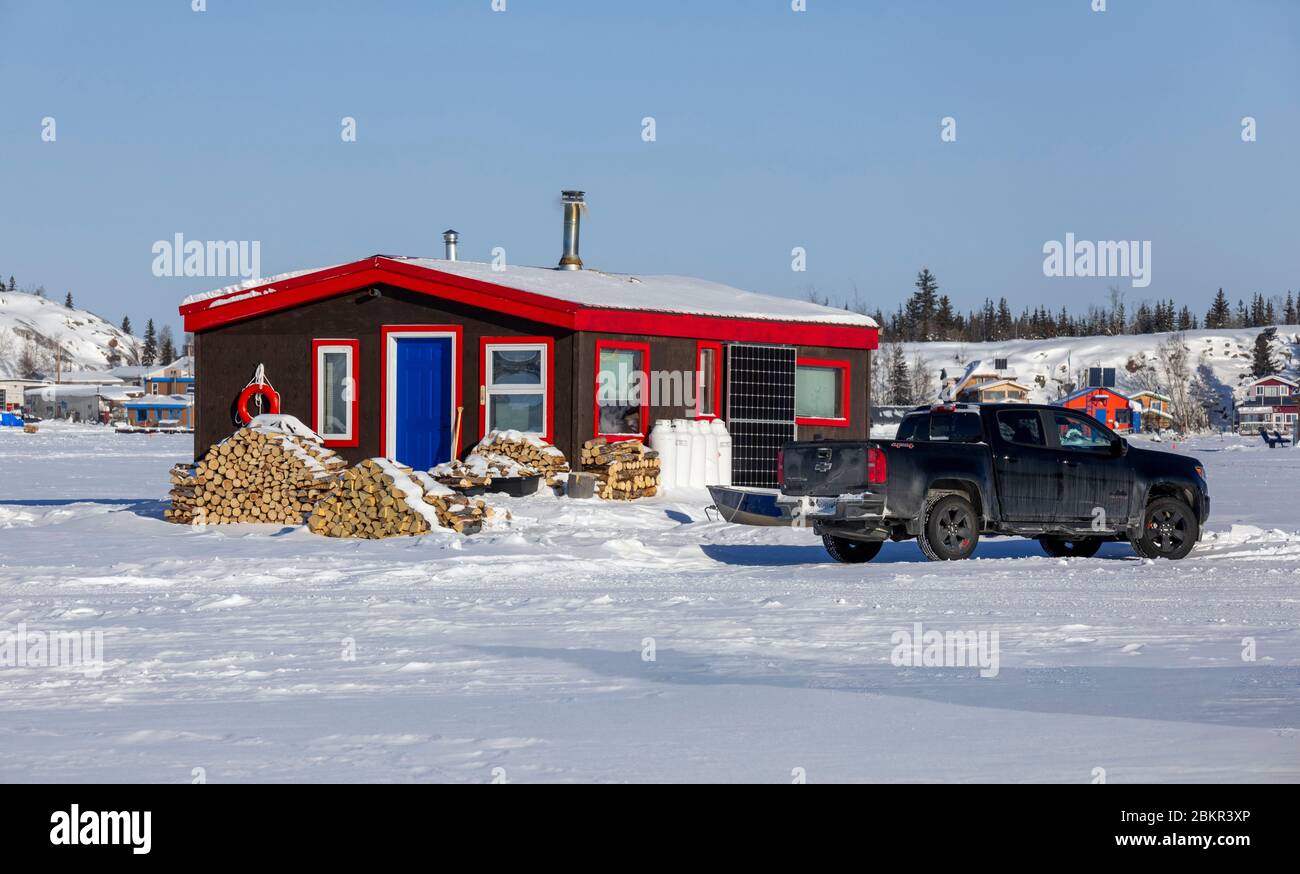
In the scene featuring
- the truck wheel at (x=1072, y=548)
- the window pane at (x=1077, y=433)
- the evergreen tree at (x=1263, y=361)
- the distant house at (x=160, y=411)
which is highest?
the evergreen tree at (x=1263, y=361)

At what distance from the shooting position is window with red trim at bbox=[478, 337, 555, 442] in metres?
24.5

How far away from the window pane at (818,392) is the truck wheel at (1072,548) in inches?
348

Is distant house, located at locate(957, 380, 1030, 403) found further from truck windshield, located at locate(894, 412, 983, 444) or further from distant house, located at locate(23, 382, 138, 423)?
truck windshield, located at locate(894, 412, 983, 444)

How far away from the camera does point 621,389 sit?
25047mm

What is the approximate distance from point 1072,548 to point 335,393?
1237cm

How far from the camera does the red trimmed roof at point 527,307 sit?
79.6ft

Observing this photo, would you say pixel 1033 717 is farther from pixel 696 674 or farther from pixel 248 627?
pixel 248 627

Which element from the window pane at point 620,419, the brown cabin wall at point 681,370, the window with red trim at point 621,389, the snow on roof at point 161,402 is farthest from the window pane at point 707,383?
the snow on roof at point 161,402

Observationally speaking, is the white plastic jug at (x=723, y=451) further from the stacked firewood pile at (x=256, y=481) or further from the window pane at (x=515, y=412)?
the stacked firewood pile at (x=256, y=481)

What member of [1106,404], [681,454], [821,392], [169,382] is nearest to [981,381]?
[1106,404]

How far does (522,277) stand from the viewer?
27141mm

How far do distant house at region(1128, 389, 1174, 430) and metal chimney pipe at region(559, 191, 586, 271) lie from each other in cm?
10843

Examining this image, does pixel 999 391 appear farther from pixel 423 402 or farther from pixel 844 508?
pixel 844 508
